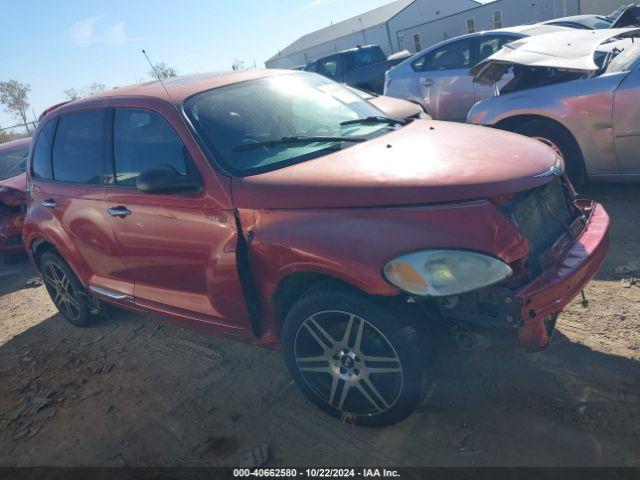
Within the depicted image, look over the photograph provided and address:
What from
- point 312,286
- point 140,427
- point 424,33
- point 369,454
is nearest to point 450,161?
point 312,286

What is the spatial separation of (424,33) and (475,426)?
130 ft

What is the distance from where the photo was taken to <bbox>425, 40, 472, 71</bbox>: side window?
8188mm

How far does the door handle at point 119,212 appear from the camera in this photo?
3.35 meters

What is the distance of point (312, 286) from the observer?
2.60 metres

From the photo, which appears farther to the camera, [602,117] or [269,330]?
[602,117]

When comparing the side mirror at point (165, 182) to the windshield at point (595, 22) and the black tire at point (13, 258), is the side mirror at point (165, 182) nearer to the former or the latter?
the black tire at point (13, 258)

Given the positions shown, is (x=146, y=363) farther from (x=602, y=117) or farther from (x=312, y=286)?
(x=602, y=117)

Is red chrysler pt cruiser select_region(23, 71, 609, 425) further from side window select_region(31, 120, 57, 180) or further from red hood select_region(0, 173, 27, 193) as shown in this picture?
red hood select_region(0, 173, 27, 193)

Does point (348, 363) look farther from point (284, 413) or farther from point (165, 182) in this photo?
point (165, 182)

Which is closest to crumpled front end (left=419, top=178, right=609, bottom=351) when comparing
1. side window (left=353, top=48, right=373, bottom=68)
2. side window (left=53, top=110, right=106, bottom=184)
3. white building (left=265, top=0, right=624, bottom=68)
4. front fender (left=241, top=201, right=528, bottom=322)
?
front fender (left=241, top=201, right=528, bottom=322)

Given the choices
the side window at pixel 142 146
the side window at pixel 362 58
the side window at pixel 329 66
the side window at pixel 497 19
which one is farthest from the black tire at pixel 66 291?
the side window at pixel 497 19

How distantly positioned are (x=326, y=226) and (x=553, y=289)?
107 centimetres

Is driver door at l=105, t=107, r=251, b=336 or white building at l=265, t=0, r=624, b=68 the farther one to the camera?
white building at l=265, t=0, r=624, b=68

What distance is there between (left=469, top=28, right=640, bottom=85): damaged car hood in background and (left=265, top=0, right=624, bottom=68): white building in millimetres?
26514
